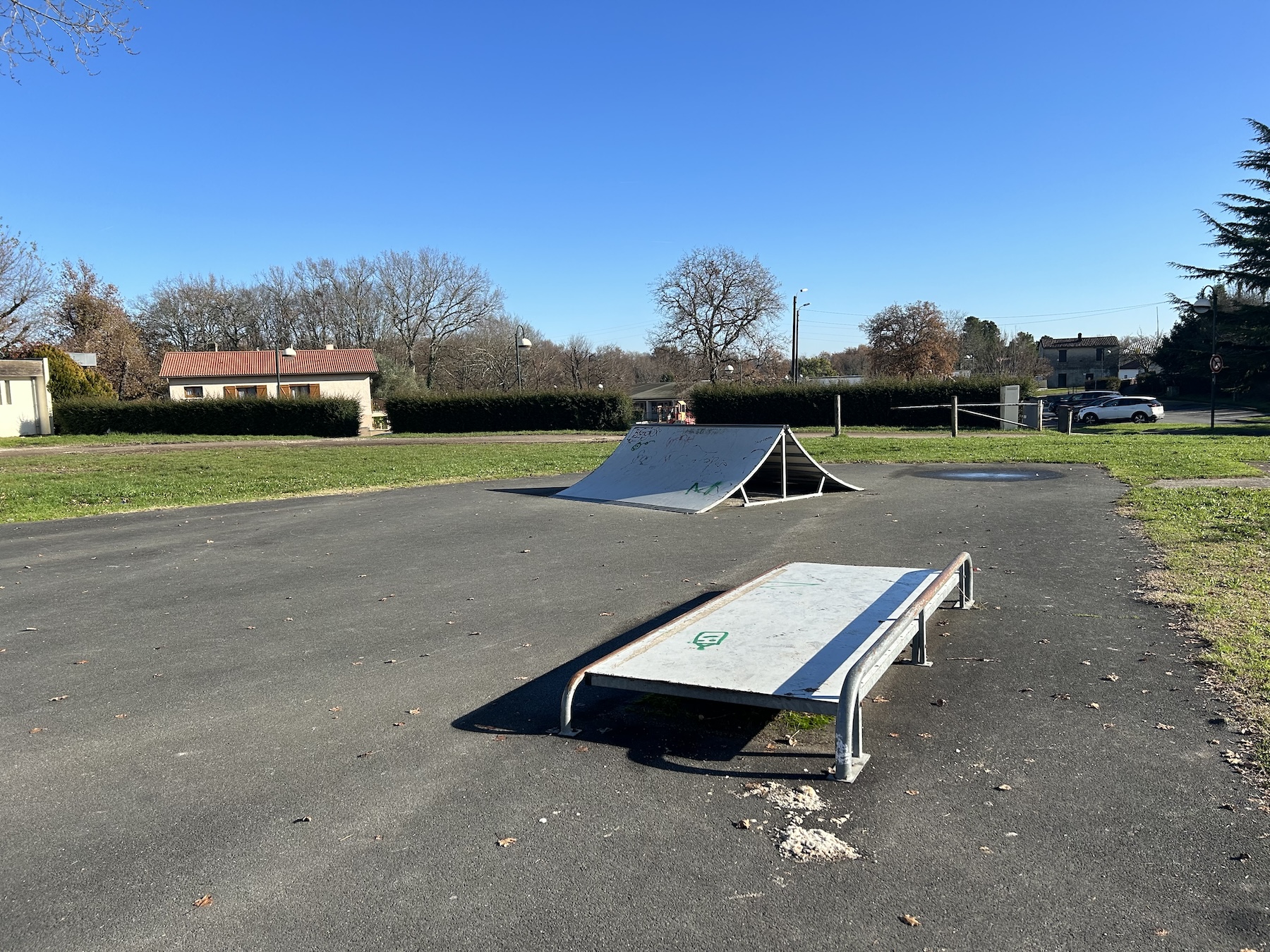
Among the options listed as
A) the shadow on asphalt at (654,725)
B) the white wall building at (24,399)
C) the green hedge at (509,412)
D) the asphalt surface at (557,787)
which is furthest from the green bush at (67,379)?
the shadow on asphalt at (654,725)

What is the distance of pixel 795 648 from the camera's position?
4668mm

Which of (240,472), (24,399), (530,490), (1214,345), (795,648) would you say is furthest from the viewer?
(24,399)

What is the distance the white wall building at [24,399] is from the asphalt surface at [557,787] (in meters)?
37.4

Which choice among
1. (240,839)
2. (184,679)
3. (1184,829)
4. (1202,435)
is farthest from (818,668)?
(1202,435)

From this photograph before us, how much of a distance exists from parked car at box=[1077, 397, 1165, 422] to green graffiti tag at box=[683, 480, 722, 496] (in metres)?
33.1

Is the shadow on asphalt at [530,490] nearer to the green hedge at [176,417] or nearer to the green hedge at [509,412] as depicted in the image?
the green hedge at [509,412]

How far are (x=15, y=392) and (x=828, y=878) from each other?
45.1 meters

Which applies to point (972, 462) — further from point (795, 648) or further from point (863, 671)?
point (863, 671)

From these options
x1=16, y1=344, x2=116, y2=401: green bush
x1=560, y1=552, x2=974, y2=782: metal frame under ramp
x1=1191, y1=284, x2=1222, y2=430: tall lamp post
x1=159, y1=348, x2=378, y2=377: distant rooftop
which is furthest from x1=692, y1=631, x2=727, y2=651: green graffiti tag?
x1=159, y1=348, x2=378, y2=377: distant rooftop

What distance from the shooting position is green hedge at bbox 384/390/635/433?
40.1 m

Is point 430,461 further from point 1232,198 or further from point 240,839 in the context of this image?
point 1232,198

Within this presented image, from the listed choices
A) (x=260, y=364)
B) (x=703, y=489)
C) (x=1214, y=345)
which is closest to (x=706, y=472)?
(x=703, y=489)

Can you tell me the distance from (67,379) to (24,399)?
8617 millimetres

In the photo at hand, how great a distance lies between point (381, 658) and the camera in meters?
5.52
